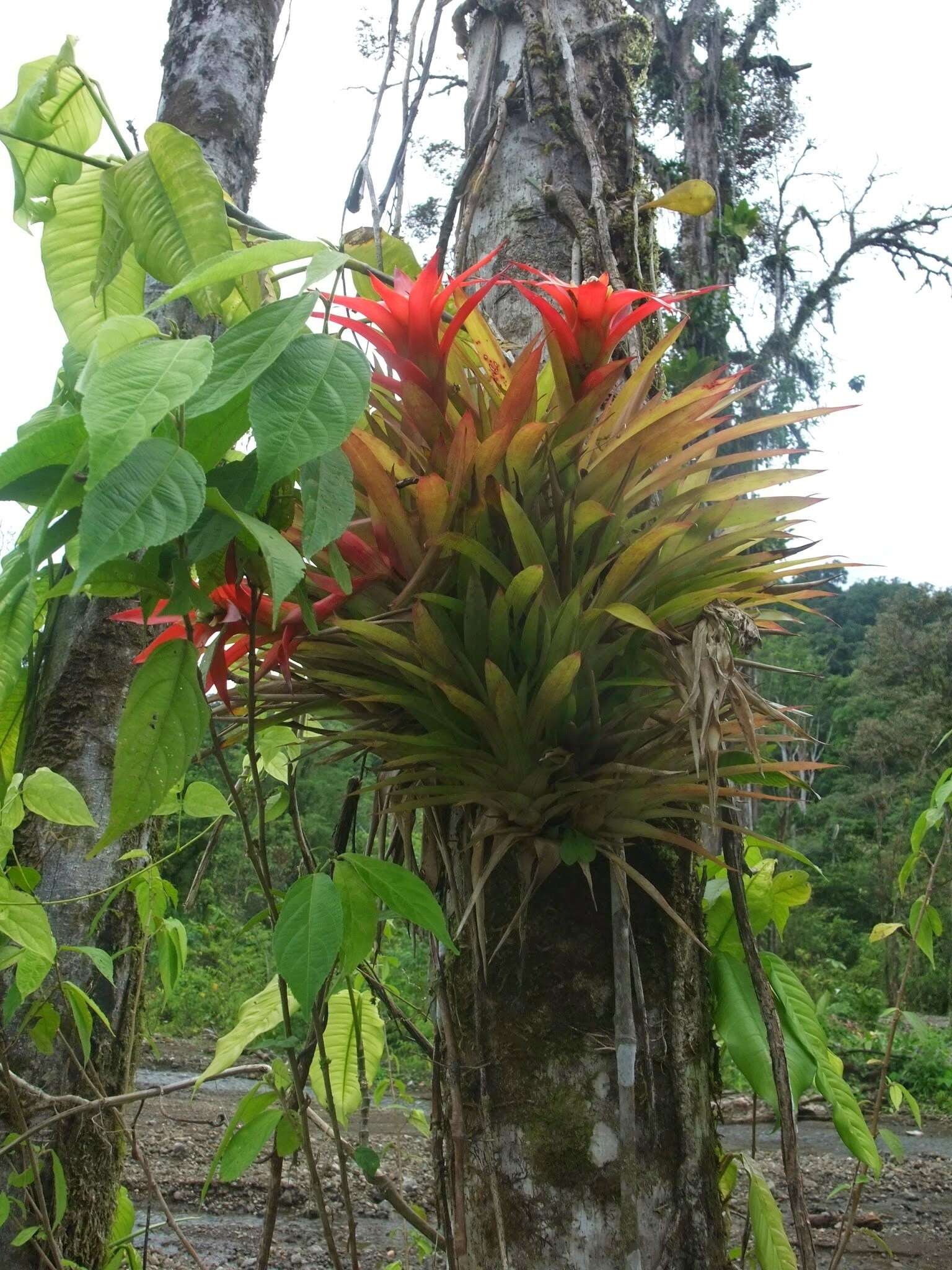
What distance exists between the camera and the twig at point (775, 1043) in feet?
2.45

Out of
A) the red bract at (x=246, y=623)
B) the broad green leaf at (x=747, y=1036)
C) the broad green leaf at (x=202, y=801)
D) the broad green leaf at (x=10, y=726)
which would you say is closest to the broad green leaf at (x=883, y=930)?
the broad green leaf at (x=747, y=1036)

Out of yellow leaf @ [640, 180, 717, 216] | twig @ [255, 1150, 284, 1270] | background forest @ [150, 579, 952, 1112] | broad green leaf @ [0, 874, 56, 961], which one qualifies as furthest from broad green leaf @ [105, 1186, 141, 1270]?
background forest @ [150, 579, 952, 1112]

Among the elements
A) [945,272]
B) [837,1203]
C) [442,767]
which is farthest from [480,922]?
[945,272]

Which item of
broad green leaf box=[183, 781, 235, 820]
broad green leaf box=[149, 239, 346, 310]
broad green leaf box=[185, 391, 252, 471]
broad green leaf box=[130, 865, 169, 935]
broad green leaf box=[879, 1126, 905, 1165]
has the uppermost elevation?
broad green leaf box=[149, 239, 346, 310]

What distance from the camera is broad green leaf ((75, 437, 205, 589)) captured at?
37 cm

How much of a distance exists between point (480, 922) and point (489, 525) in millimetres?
312

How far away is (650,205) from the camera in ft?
3.76

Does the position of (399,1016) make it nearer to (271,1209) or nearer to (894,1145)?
(271,1209)

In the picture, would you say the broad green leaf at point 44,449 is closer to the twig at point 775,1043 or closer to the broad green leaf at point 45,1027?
the twig at point 775,1043

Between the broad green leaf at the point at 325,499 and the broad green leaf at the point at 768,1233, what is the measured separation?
0.72 meters

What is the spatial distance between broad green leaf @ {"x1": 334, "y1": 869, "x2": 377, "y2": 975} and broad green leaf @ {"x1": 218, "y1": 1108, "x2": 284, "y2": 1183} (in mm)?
285

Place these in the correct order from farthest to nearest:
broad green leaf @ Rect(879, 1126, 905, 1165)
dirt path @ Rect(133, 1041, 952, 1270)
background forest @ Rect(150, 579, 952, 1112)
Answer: background forest @ Rect(150, 579, 952, 1112) → dirt path @ Rect(133, 1041, 952, 1270) → broad green leaf @ Rect(879, 1126, 905, 1165)

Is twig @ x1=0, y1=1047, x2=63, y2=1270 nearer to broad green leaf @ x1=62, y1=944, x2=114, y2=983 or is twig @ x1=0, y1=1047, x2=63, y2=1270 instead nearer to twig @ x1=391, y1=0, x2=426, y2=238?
broad green leaf @ x1=62, y1=944, x2=114, y2=983

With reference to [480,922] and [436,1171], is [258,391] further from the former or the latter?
[436,1171]
